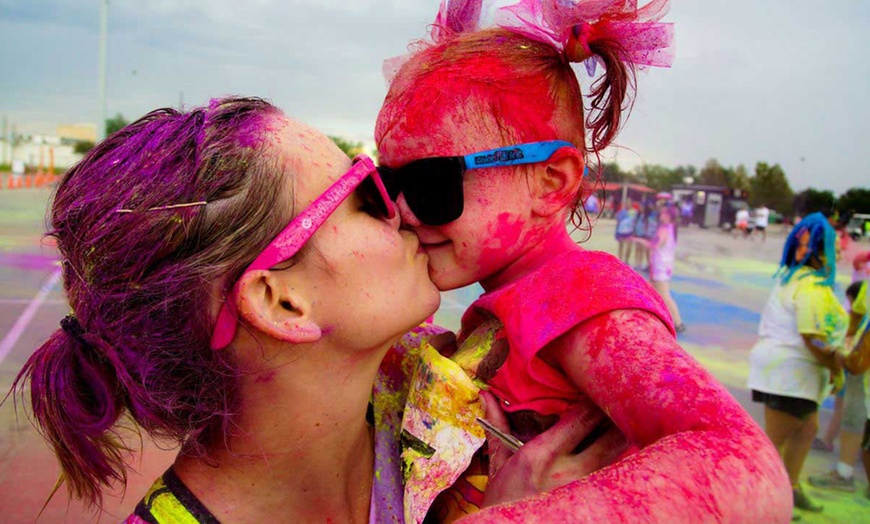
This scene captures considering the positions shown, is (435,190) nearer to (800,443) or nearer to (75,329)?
(75,329)

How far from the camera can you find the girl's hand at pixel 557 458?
1213 mm

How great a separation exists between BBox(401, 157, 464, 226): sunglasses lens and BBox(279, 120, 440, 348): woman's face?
0.15 metres

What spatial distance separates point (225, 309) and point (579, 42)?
3.29 feet

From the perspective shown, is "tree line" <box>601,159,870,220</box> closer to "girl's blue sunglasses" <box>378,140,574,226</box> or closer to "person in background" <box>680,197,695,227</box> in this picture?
"person in background" <box>680,197,695,227</box>

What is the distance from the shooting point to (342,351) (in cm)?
136

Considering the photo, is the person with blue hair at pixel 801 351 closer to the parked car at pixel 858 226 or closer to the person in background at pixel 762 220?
the parked car at pixel 858 226

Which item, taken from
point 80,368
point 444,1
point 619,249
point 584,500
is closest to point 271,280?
point 80,368

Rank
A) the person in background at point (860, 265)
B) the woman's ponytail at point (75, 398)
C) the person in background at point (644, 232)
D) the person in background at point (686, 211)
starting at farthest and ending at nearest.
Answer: the person in background at point (686, 211) < the person in background at point (644, 232) < the person in background at point (860, 265) < the woman's ponytail at point (75, 398)

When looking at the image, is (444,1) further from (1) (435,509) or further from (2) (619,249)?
(2) (619,249)

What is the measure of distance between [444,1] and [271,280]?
3.37 ft

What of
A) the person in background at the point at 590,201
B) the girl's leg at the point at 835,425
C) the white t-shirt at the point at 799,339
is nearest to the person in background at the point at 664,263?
the girl's leg at the point at 835,425

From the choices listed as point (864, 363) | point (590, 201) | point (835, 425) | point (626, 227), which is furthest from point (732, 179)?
point (590, 201)

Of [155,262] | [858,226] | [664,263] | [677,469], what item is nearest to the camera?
[677,469]

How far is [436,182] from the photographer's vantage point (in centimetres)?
154
